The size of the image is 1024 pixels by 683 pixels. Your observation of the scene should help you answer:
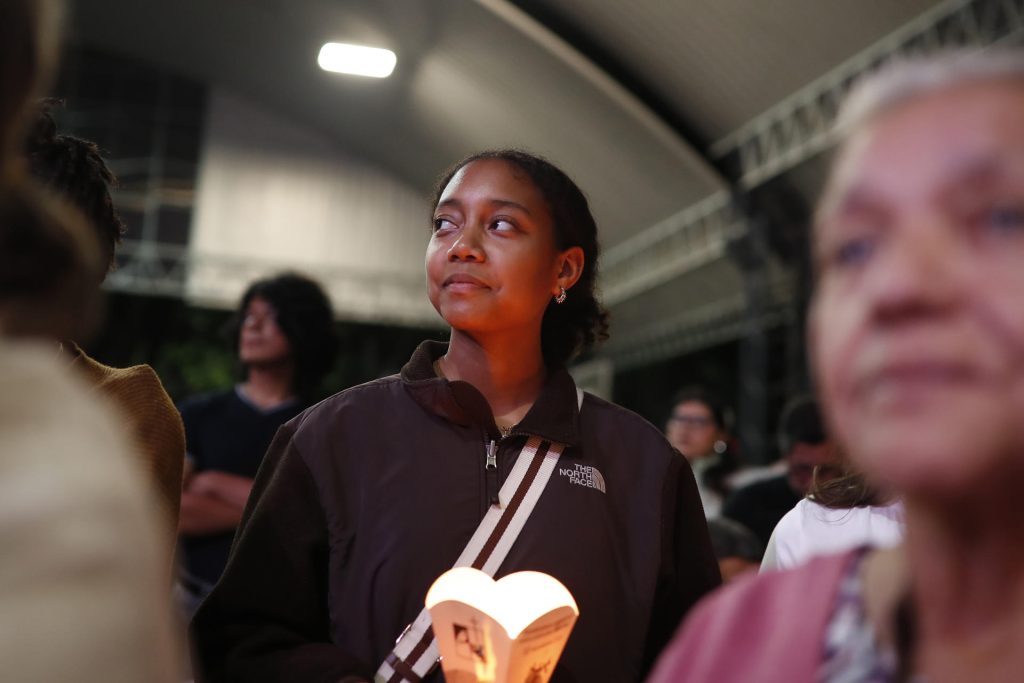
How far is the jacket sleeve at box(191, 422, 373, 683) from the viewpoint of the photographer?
6.15ft

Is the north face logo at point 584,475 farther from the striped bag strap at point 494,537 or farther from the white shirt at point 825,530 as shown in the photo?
the white shirt at point 825,530

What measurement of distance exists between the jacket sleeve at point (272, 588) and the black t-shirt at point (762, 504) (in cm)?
224

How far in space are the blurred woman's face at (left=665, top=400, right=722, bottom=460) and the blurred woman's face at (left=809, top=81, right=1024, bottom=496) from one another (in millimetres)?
A: 5040

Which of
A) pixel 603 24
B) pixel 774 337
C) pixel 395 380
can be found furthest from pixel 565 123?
pixel 395 380

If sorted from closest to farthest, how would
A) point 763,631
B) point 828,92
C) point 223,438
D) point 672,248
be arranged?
point 763,631
point 223,438
point 828,92
point 672,248

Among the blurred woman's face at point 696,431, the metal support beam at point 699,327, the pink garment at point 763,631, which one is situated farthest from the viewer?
the metal support beam at point 699,327

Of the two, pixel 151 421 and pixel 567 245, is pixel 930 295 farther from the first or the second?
pixel 567 245

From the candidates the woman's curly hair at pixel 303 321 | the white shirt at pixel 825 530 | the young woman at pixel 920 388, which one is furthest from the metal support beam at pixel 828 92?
Result: the young woman at pixel 920 388

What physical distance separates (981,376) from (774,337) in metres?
11.2

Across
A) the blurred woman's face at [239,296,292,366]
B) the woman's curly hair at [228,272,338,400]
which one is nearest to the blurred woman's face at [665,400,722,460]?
the woman's curly hair at [228,272,338,400]

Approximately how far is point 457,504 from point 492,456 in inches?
4.3

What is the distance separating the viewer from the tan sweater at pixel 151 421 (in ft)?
5.70

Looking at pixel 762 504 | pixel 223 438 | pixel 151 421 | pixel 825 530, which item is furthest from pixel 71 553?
pixel 762 504

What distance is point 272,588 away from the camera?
Result: 74.6 inches
